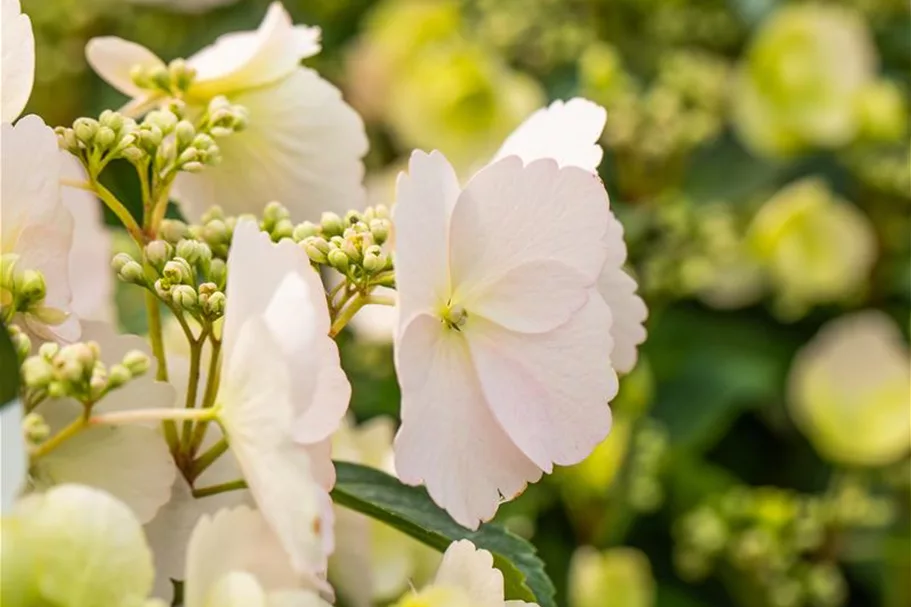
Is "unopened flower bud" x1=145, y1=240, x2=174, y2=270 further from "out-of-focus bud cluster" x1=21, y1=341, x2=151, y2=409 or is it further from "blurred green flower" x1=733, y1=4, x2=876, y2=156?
"blurred green flower" x1=733, y1=4, x2=876, y2=156

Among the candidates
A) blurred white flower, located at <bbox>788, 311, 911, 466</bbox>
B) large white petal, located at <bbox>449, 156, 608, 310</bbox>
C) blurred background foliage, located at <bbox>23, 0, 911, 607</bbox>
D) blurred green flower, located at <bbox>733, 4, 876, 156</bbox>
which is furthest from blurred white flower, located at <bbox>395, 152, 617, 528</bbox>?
blurred green flower, located at <bbox>733, 4, 876, 156</bbox>

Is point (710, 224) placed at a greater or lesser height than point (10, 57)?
lesser

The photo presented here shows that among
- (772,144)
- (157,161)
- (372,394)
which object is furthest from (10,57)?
(772,144)

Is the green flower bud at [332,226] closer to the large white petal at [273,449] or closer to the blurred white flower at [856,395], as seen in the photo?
the large white petal at [273,449]

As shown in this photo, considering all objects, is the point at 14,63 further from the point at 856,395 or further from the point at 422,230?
the point at 856,395

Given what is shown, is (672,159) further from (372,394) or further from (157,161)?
(157,161)

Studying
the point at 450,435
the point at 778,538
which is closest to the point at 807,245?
the point at 778,538

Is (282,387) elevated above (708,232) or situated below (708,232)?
above

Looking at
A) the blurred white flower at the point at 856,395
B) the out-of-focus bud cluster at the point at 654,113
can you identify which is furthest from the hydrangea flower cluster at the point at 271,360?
the blurred white flower at the point at 856,395
